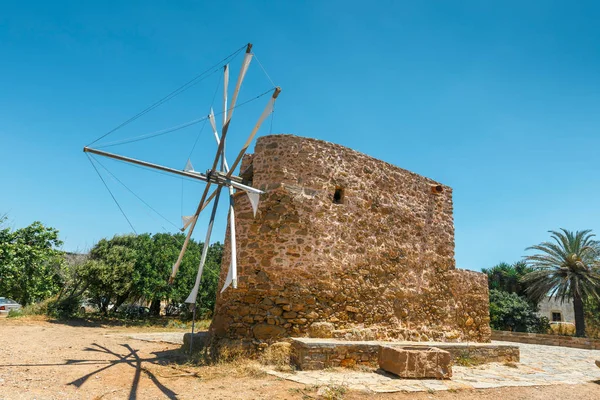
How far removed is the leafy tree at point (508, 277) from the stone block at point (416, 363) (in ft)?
73.8

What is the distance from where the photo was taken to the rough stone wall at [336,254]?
805 cm

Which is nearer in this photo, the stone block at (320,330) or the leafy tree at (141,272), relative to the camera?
the stone block at (320,330)

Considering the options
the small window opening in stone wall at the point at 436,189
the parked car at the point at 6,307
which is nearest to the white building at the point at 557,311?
the small window opening in stone wall at the point at 436,189

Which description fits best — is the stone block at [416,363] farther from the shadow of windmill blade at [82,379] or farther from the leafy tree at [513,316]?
the leafy tree at [513,316]

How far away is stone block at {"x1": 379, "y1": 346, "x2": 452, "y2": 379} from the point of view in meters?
6.88

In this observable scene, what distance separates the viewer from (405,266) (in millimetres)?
9742

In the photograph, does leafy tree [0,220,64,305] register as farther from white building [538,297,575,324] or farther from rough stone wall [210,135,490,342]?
white building [538,297,575,324]

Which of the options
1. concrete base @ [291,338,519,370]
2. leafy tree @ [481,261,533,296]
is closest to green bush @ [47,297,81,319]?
concrete base @ [291,338,519,370]

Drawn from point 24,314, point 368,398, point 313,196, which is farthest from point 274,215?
point 24,314

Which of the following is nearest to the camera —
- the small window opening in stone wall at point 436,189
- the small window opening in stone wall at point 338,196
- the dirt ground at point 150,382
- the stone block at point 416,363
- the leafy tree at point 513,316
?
the dirt ground at point 150,382

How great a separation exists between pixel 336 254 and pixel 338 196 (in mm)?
1398

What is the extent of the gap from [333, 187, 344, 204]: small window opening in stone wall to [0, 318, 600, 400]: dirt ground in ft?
12.9

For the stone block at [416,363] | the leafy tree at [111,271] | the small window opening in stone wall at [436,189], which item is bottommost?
the stone block at [416,363]

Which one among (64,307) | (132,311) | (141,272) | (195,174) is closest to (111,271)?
(141,272)
